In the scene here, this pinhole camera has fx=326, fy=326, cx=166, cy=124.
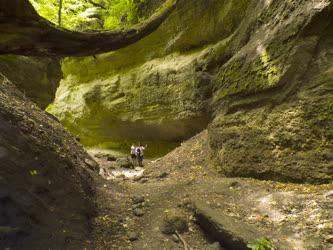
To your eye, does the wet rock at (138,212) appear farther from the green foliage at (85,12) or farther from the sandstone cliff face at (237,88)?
the green foliage at (85,12)

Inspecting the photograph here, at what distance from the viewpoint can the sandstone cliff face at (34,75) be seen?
11664 millimetres

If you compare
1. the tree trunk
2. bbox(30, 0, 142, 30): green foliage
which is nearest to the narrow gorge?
the tree trunk

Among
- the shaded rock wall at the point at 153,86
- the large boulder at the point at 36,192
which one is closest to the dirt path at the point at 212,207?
the large boulder at the point at 36,192

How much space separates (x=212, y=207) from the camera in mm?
7238

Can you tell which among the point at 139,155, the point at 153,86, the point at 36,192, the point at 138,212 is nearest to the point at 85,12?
the point at 153,86

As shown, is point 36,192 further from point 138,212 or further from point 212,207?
point 212,207

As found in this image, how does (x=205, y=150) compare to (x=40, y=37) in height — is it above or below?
above

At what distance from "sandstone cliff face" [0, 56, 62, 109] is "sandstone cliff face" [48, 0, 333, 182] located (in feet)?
17.8

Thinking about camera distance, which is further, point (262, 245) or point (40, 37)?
point (40, 37)

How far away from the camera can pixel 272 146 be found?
27.9ft

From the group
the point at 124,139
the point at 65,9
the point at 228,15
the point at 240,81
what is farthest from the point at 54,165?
the point at 65,9

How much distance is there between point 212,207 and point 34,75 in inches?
349

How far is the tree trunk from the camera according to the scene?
505 centimetres

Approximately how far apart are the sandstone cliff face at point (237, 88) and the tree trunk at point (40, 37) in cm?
458
